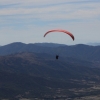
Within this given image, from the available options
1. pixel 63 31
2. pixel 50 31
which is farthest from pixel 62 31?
pixel 50 31

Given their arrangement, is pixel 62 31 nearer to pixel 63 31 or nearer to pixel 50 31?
pixel 63 31
